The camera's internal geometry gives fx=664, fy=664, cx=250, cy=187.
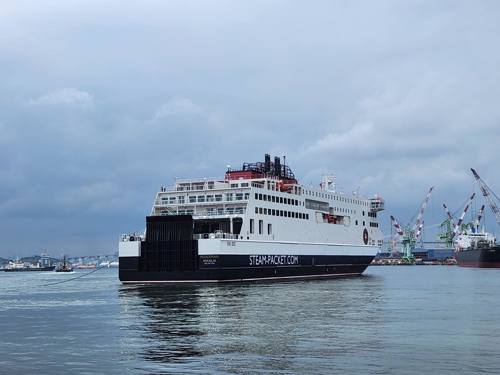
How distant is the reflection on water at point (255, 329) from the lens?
2155 cm

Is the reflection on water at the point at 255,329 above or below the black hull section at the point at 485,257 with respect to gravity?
below

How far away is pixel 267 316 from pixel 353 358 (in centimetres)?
1306

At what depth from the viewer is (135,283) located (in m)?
67.4

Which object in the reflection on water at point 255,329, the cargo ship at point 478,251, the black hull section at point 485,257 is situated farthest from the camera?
the cargo ship at point 478,251

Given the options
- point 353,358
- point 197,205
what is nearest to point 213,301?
point 353,358

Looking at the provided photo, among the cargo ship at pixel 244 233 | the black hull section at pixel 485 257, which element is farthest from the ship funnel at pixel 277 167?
the black hull section at pixel 485 257

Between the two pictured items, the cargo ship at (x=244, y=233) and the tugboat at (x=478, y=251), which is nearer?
the cargo ship at (x=244, y=233)

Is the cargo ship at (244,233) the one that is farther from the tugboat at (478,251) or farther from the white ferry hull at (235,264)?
the tugboat at (478,251)

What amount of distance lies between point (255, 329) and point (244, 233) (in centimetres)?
3807

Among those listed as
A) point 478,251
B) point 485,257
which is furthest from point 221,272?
point 478,251

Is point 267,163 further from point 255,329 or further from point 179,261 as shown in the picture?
point 255,329

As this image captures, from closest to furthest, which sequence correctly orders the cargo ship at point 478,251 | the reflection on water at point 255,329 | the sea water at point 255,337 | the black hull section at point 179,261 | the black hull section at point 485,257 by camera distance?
the sea water at point 255,337 → the reflection on water at point 255,329 → the black hull section at point 179,261 → the black hull section at point 485,257 → the cargo ship at point 478,251

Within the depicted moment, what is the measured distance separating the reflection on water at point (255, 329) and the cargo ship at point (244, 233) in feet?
49.1

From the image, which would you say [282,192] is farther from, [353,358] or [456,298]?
[353,358]
